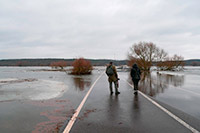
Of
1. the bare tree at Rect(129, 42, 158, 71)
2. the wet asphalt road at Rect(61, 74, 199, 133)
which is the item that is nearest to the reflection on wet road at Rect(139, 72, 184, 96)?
the wet asphalt road at Rect(61, 74, 199, 133)

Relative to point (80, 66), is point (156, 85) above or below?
below

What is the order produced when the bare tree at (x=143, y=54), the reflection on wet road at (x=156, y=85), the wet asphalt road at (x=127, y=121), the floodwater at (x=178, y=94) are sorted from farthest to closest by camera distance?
1. the bare tree at (x=143, y=54)
2. the reflection on wet road at (x=156, y=85)
3. the floodwater at (x=178, y=94)
4. the wet asphalt road at (x=127, y=121)

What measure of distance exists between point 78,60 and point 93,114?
3011cm

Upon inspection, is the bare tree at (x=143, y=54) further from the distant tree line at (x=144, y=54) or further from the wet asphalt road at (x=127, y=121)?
the wet asphalt road at (x=127, y=121)

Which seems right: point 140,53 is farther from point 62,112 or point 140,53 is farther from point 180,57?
point 62,112

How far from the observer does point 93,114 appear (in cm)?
564

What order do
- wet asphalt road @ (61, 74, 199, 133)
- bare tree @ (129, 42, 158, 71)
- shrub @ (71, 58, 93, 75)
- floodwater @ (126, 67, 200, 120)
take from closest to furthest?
wet asphalt road @ (61, 74, 199, 133) → floodwater @ (126, 67, 200, 120) → shrub @ (71, 58, 93, 75) → bare tree @ (129, 42, 158, 71)

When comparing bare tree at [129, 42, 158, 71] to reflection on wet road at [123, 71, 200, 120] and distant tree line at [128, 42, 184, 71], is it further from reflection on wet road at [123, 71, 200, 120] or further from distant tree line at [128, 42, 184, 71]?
reflection on wet road at [123, 71, 200, 120]

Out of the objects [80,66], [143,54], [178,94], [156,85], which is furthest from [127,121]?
[143,54]

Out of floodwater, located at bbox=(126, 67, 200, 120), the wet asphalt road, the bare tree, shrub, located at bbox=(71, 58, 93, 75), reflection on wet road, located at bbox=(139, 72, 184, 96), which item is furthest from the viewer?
the bare tree

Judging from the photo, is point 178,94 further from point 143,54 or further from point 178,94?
point 143,54

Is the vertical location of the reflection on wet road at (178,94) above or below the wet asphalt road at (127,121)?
below

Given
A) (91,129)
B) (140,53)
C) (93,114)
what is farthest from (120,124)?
(140,53)

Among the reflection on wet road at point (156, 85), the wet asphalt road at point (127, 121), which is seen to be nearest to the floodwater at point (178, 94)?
the reflection on wet road at point (156, 85)
